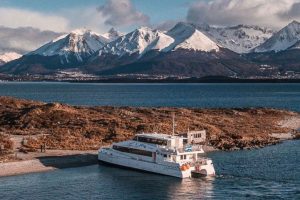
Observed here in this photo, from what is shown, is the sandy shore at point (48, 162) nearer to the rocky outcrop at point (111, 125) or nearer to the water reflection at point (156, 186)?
the rocky outcrop at point (111, 125)

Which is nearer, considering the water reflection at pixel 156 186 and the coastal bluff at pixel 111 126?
the water reflection at pixel 156 186

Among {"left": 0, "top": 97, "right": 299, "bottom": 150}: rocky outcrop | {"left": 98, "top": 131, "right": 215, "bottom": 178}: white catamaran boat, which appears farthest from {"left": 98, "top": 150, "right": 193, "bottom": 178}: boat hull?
{"left": 0, "top": 97, "right": 299, "bottom": 150}: rocky outcrop

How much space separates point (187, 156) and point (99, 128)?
28603mm

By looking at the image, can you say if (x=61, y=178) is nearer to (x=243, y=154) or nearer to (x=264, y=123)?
(x=243, y=154)

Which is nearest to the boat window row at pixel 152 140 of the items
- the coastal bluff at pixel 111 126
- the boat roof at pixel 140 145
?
the boat roof at pixel 140 145

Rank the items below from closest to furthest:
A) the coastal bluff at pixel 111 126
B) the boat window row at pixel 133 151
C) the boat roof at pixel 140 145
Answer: the boat roof at pixel 140 145, the boat window row at pixel 133 151, the coastal bluff at pixel 111 126

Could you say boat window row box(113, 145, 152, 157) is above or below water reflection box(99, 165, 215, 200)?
above

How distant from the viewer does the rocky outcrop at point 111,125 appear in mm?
84938

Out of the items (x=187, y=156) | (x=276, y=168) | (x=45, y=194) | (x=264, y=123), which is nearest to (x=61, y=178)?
(x=45, y=194)

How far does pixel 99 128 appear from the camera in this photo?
Result: 9106 cm

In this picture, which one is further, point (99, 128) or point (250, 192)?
point (99, 128)

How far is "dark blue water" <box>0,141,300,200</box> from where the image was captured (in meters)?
55.9

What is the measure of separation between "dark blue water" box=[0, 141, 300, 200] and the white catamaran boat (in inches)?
38.5

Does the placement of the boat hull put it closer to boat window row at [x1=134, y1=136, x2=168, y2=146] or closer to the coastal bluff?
boat window row at [x1=134, y1=136, x2=168, y2=146]
